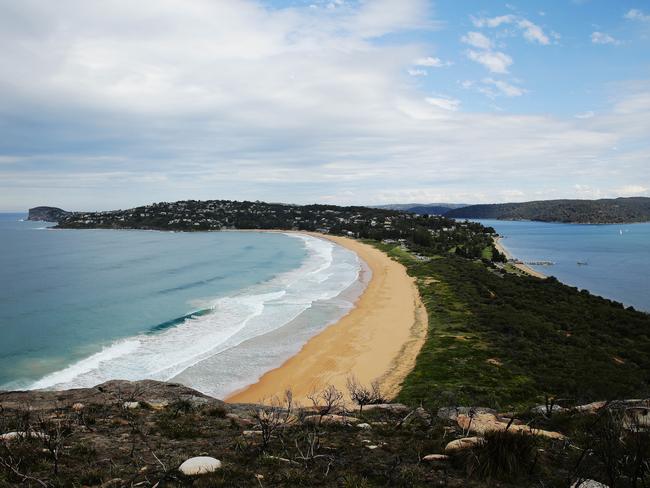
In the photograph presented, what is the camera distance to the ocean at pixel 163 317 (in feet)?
66.6

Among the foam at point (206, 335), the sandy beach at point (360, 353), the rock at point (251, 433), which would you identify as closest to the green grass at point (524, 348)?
the sandy beach at point (360, 353)

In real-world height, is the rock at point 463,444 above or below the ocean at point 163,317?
above

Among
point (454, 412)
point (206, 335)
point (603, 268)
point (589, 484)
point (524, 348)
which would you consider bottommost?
point (206, 335)

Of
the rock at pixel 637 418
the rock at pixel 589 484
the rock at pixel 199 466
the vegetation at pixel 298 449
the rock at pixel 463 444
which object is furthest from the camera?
the rock at pixel 637 418

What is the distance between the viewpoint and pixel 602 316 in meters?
28.2

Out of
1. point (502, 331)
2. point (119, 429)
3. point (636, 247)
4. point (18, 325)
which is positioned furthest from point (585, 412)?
point (636, 247)

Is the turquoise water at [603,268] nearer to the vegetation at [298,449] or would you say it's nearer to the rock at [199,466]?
the vegetation at [298,449]

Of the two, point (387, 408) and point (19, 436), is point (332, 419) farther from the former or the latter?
point (19, 436)

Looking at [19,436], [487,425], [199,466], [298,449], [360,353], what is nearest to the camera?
[199,466]

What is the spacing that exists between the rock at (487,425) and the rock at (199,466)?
13.2 feet

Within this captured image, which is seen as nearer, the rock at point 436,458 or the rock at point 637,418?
the rock at point 436,458

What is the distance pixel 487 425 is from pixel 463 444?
4.67 ft

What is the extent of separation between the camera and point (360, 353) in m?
22.0

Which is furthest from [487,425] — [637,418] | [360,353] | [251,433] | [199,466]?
[360,353]
